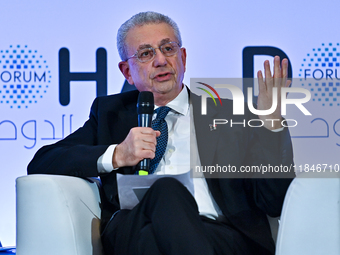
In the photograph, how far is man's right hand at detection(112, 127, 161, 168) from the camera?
4.70ft

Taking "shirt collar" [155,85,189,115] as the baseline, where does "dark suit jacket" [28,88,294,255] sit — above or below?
below

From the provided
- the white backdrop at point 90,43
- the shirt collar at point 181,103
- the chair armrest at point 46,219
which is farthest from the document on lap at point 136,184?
the white backdrop at point 90,43

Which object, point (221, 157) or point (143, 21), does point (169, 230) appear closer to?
point (221, 157)

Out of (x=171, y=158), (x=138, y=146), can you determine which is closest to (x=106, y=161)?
(x=138, y=146)

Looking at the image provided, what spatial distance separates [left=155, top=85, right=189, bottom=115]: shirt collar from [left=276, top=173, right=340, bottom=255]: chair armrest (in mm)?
784

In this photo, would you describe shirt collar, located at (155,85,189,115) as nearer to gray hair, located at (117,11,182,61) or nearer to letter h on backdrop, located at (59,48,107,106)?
gray hair, located at (117,11,182,61)

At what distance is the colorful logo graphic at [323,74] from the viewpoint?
279 cm

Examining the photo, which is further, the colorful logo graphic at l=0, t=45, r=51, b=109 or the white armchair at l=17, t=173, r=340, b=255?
the colorful logo graphic at l=0, t=45, r=51, b=109

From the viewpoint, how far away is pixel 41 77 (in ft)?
9.32

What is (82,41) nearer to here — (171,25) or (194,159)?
(171,25)

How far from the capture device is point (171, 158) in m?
1.72

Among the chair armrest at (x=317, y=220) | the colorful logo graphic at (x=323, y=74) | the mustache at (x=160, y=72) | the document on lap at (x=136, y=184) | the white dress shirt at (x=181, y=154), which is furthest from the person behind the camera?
the colorful logo graphic at (x=323, y=74)

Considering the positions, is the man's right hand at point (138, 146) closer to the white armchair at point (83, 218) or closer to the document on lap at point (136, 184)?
the document on lap at point (136, 184)

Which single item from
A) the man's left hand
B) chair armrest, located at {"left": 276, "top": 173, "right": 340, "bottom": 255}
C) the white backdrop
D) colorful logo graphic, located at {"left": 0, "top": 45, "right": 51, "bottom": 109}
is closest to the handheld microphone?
the man's left hand
